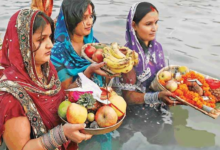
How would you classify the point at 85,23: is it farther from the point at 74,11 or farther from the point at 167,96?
the point at 167,96

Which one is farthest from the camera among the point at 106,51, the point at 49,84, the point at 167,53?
the point at 167,53

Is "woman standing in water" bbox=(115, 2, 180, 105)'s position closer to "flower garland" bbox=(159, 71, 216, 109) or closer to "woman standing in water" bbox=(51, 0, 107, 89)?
"flower garland" bbox=(159, 71, 216, 109)

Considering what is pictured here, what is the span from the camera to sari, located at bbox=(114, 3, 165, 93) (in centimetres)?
358

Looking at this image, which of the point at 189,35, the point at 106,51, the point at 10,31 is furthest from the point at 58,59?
the point at 189,35

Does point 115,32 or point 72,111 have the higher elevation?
point 72,111

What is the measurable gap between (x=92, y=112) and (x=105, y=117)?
172mm

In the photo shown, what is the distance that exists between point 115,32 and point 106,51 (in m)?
5.57

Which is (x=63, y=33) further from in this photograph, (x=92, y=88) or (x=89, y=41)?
(x=92, y=88)

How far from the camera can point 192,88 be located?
3416mm

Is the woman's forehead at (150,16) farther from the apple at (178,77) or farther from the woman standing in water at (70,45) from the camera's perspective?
the apple at (178,77)

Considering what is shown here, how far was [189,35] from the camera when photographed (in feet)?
26.8

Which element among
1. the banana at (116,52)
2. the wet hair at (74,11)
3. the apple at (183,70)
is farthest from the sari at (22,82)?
the apple at (183,70)

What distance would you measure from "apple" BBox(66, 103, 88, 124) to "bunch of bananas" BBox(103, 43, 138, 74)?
2.71ft

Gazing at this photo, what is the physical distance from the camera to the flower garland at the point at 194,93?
125 inches
